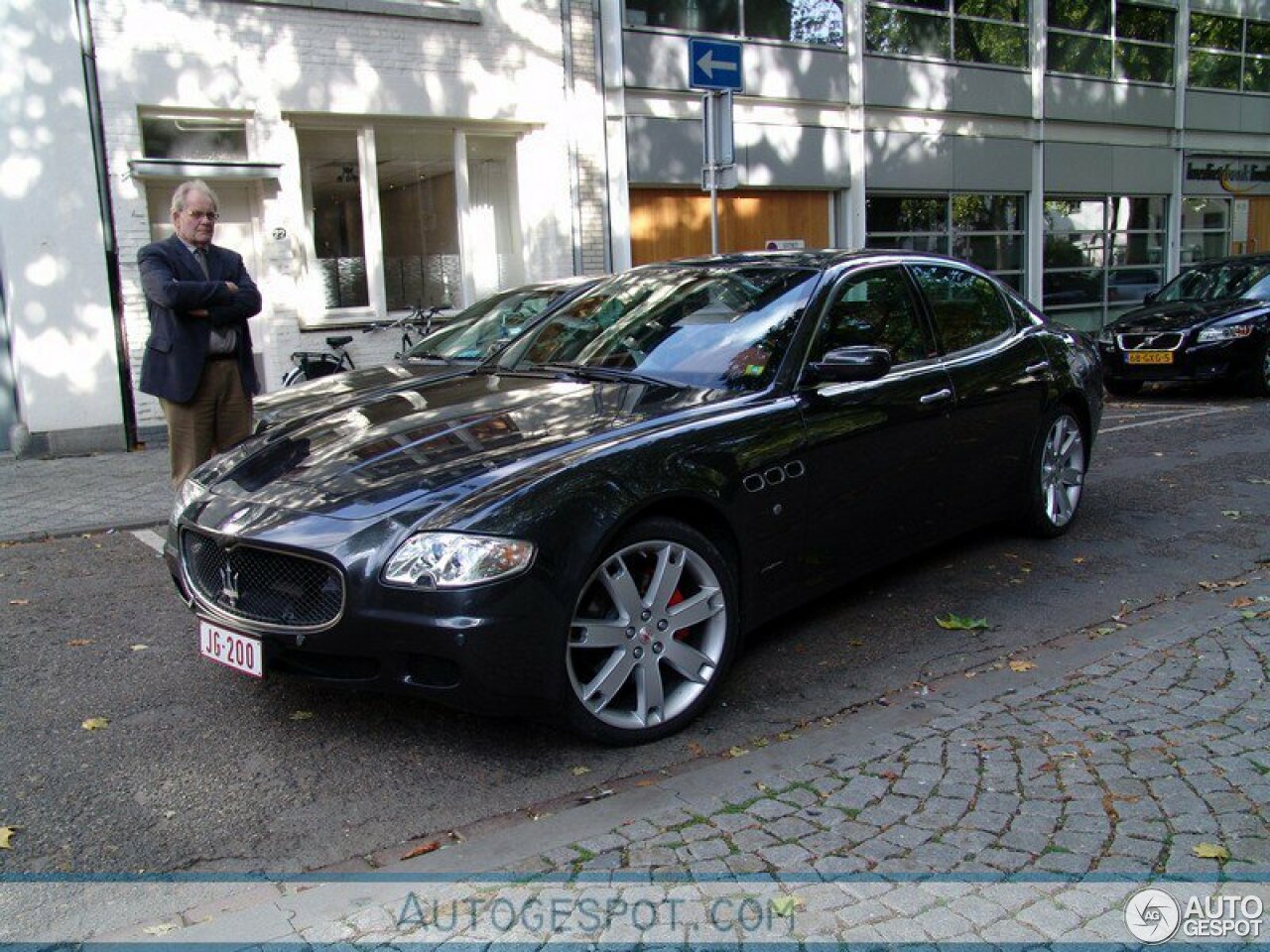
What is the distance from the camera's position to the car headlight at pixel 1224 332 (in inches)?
475

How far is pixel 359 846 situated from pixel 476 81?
11142mm

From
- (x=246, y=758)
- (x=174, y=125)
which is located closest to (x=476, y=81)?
(x=174, y=125)

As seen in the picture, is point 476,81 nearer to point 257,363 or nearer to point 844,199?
point 257,363

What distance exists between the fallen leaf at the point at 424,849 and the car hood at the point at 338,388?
161 inches

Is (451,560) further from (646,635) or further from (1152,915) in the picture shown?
(1152,915)

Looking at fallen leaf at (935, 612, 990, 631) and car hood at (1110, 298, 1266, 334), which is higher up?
car hood at (1110, 298, 1266, 334)

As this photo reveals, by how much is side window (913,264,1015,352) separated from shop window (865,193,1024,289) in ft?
36.7

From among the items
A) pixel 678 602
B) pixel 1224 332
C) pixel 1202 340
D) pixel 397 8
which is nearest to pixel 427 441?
pixel 678 602

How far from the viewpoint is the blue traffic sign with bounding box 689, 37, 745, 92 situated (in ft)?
30.1

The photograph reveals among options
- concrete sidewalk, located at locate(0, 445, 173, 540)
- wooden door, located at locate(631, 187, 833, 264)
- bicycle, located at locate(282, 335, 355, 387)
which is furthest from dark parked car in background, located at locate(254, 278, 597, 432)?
wooden door, located at locate(631, 187, 833, 264)

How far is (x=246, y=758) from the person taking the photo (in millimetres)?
3662

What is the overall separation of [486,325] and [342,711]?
192 inches

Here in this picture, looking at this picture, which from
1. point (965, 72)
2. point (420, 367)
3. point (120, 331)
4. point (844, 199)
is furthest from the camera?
point (965, 72)

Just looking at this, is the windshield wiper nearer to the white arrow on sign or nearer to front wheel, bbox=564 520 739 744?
front wheel, bbox=564 520 739 744
